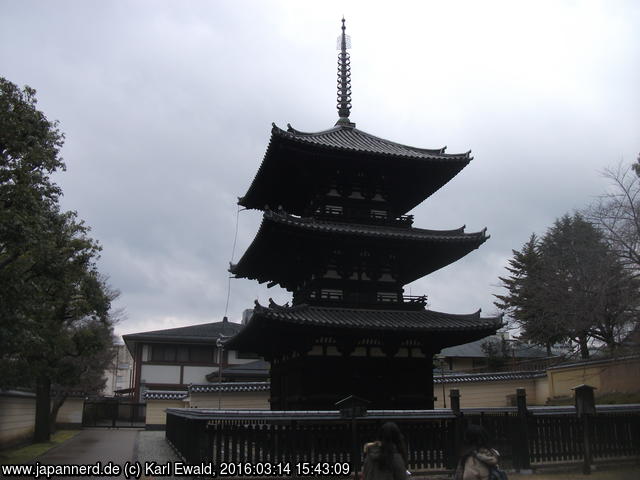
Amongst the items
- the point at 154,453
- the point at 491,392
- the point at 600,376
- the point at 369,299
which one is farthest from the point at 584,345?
the point at 154,453

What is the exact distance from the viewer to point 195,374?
157 feet

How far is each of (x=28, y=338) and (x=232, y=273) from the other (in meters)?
9.10

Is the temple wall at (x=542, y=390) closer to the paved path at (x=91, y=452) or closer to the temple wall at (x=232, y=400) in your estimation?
the temple wall at (x=232, y=400)

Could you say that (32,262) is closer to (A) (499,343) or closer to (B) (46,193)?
(B) (46,193)

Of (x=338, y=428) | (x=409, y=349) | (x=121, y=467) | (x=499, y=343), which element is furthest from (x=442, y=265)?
(x=499, y=343)

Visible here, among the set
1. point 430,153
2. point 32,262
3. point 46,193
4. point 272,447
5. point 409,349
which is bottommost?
point 272,447

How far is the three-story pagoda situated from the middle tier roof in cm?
4

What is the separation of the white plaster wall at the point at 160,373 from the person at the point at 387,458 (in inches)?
1695

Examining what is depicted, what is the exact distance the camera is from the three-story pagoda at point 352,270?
1791 centimetres

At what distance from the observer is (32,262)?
17.8 m

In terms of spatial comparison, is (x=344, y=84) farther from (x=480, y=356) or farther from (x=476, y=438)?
(x=480, y=356)

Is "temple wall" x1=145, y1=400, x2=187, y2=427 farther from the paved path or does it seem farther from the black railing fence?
the black railing fence

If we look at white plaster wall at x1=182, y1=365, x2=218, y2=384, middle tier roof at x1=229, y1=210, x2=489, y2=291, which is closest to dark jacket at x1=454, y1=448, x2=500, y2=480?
middle tier roof at x1=229, y1=210, x2=489, y2=291

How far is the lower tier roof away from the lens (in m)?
16.9
